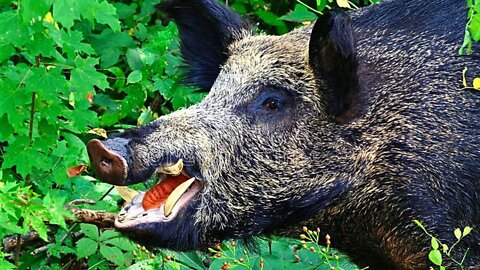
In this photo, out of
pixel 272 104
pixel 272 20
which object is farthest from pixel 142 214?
pixel 272 20

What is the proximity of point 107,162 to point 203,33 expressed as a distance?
133 centimetres

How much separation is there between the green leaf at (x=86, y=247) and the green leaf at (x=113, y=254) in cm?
4

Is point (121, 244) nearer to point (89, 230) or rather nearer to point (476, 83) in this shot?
point (89, 230)

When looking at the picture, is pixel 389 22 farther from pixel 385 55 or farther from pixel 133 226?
pixel 133 226

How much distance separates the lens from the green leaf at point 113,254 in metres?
5.29

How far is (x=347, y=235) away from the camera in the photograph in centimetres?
495

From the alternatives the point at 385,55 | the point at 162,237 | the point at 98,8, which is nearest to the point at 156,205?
the point at 162,237

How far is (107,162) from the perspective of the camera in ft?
14.4

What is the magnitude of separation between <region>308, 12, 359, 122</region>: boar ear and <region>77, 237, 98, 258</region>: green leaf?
132 centimetres

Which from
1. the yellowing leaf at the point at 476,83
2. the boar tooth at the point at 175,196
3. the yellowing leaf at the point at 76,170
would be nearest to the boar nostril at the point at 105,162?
the boar tooth at the point at 175,196

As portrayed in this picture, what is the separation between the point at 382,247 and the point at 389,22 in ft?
3.21

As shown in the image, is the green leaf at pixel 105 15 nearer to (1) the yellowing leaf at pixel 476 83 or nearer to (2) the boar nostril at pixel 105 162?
(2) the boar nostril at pixel 105 162

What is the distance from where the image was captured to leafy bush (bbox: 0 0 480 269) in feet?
14.5

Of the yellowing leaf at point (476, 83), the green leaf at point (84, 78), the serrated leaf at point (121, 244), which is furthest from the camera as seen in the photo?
the serrated leaf at point (121, 244)
